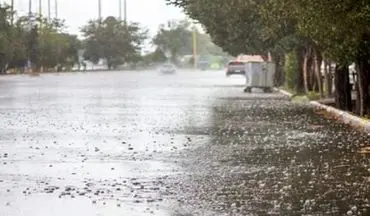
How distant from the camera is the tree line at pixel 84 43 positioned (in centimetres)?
8875

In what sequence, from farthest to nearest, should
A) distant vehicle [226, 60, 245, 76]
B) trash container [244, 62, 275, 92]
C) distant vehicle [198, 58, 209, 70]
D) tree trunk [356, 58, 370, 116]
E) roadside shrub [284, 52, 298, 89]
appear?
distant vehicle [198, 58, 209, 70] → distant vehicle [226, 60, 245, 76] → trash container [244, 62, 275, 92] → roadside shrub [284, 52, 298, 89] → tree trunk [356, 58, 370, 116]

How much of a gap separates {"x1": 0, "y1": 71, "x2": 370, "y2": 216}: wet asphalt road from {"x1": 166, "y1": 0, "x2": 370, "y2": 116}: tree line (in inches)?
74.7

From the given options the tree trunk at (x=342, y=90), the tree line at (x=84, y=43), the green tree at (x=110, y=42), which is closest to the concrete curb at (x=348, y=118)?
the tree trunk at (x=342, y=90)

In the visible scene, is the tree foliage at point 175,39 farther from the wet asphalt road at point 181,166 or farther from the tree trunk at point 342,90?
the wet asphalt road at point 181,166

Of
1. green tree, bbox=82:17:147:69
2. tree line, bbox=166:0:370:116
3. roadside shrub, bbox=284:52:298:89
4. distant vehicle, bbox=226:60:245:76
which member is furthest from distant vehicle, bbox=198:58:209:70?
roadside shrub, bbox=284:52:298:89

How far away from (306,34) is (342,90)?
4.47 metres

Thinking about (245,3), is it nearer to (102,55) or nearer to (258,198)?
(258,198)

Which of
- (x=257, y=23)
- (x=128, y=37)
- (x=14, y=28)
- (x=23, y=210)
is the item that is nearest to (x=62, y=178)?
(x=23, y=210)

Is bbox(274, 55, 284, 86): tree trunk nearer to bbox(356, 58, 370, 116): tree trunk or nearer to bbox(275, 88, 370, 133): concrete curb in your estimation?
bbox(275, 88, 370, 133): concrete curb

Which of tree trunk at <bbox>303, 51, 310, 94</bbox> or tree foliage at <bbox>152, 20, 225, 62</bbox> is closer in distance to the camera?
tree trunk at <bbox>303, 51, 310, 94</bbox>

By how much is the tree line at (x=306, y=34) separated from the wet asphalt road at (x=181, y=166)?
190cm

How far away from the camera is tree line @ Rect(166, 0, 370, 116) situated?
18.1 meters

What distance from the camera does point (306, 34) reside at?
2161 cm

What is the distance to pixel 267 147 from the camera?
1534cm
